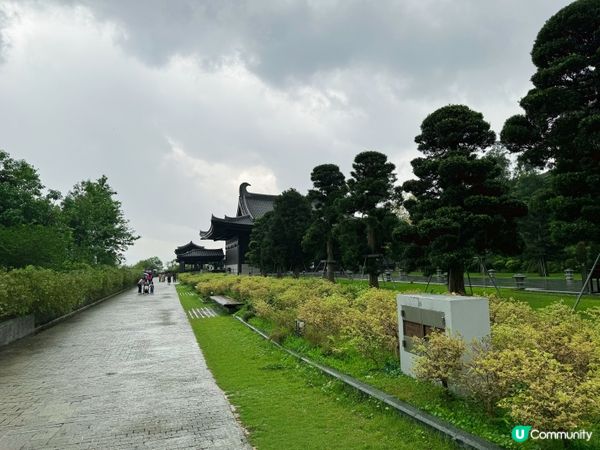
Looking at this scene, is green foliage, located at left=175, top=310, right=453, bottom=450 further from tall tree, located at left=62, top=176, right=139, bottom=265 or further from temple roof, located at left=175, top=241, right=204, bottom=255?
temple roof, located at left=175, top=241, right=204, bottom=255

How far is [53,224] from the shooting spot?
29359 mm

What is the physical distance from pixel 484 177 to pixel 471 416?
1223 centimetres

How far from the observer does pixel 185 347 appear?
10.4 meters

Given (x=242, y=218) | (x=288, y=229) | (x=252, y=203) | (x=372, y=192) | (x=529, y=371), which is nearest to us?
(x=529, y=371)

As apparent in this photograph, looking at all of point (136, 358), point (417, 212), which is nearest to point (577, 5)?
point (417, 212)

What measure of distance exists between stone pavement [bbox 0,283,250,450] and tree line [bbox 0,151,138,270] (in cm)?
1310

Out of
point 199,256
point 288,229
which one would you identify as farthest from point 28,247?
point 199,256

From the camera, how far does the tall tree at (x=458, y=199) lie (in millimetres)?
14336

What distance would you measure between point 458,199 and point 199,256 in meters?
55.7

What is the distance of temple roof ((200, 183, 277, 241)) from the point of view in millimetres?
47250

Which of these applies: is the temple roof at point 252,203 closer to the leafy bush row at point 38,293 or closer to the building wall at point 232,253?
the building wall at point 232,253

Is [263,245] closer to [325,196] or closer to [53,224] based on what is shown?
[325,196]

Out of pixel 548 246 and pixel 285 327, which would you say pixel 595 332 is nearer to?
pixel 285 327

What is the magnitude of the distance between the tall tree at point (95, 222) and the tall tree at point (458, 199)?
3089 centimetres
